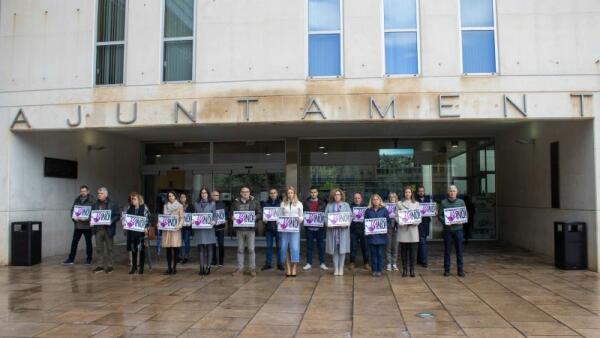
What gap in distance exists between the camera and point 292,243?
10.4 m

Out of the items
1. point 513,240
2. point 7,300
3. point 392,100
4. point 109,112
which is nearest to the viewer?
point 7,300

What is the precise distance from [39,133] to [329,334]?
1033 cm

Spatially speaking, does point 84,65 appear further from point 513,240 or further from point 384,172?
point 513,240

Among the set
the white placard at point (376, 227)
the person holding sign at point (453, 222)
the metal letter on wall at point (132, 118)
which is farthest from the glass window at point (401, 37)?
the metal letter on wall at point (132, 118)

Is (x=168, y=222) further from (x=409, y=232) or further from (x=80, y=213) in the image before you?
(x=409, y=232)

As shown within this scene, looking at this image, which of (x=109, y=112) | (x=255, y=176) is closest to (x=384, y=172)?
(x=255, y=176)

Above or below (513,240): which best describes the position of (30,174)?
above

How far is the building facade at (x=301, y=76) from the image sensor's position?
11.0 m

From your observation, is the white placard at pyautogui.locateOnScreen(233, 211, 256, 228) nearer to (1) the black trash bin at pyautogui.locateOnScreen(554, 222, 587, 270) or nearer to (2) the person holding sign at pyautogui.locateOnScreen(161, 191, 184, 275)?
(2) the person holding sign at pyautogui.locateOnScreen(161, 191, 184, 275)

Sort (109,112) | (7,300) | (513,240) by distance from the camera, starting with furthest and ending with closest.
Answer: (513,240) < (109,112) < (7,300)

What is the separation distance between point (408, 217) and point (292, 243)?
243 centimetres

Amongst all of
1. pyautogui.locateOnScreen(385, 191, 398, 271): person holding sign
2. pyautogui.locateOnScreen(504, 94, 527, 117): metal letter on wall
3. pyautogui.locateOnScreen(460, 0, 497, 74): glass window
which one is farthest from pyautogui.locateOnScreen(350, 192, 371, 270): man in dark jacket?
pyautogui.locateOnScreen(460, 0, 497, 74): glass window

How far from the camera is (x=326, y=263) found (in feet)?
39.7

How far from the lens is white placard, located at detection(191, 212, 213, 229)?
10.7 meters
